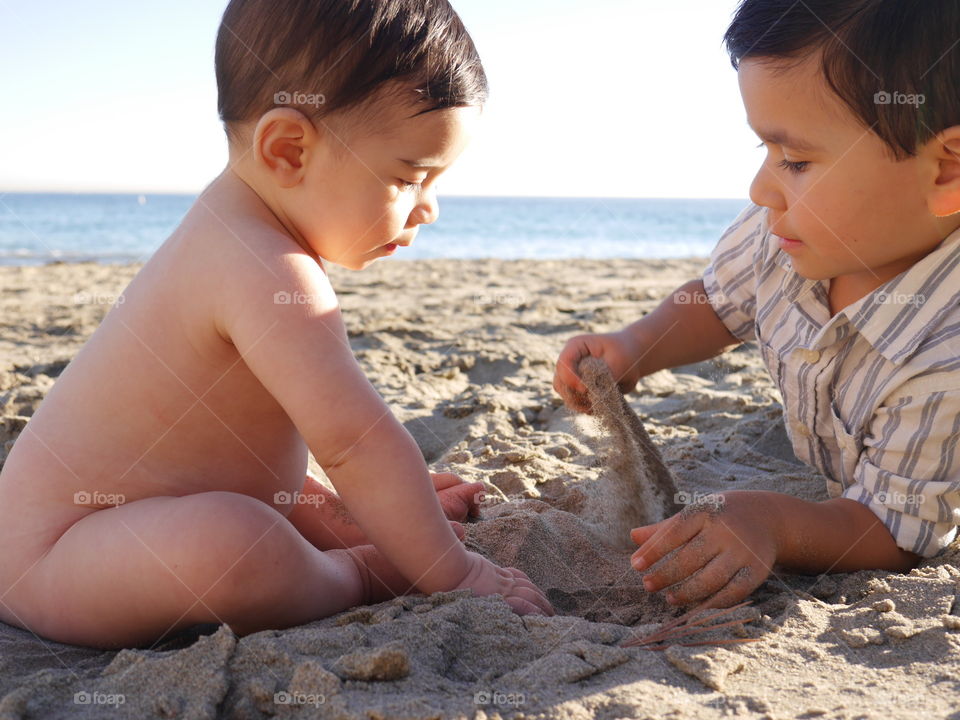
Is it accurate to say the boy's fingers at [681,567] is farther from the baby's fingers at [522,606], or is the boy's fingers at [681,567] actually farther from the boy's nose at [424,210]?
the boy's nose at [424,210]

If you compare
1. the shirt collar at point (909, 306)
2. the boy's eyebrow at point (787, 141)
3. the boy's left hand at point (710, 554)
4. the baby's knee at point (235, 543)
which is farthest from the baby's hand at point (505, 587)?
the boy's eyebrow at point (787, 141)

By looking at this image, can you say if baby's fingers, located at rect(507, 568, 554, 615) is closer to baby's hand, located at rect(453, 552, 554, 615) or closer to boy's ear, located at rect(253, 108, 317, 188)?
baby's hand, located at rect(453, 552, 554, 615)

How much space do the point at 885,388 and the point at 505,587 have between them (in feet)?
3.11

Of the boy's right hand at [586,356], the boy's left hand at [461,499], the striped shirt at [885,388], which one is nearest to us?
the striped shirt at [885,388]

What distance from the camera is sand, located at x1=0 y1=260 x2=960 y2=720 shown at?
1177mm

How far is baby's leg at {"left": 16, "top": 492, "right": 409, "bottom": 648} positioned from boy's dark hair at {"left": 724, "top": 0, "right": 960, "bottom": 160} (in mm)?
1377

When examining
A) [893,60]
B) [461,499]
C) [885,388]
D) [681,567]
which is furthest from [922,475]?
[461,499]

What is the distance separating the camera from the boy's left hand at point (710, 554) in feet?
5.33

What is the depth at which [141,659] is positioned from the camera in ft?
4.24

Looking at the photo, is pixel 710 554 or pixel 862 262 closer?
pixel 710 554

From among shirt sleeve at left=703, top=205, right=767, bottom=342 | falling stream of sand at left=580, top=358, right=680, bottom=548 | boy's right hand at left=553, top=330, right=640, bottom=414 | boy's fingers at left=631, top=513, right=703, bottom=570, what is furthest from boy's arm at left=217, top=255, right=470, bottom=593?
shirt sleeve at left=703, top=205, right=767, bottom=342

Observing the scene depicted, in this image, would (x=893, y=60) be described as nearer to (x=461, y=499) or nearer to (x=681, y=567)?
(x=681, y=567)

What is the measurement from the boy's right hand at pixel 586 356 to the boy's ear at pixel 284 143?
1037 mm

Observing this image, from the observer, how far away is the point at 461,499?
2.09 meters
